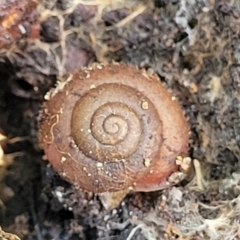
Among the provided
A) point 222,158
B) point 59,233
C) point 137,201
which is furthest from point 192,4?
point 59,233

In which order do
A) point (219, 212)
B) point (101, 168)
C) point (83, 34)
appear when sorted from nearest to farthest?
1. point (101, 168)
2. point (219, 212)
3. point (83, 34)

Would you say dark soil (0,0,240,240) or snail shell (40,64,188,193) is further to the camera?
dark soil (0,0,240,240)

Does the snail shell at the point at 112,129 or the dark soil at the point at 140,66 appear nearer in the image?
the snail shell at the point at 112,129

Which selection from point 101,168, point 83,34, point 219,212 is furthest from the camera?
point 83,34

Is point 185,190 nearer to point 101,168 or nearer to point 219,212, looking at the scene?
point 219,212
